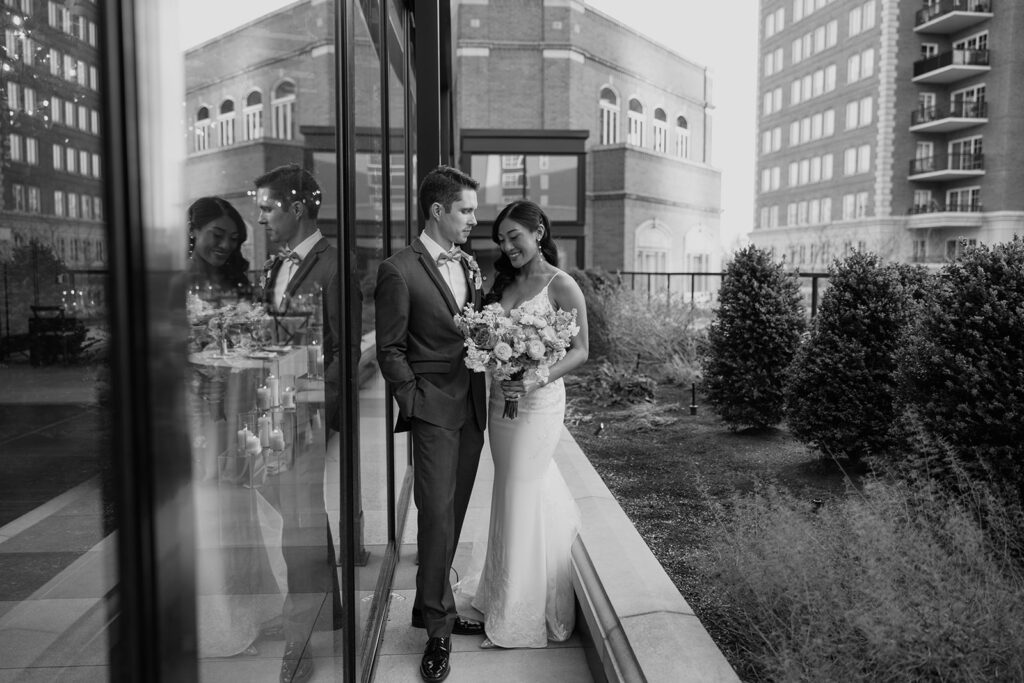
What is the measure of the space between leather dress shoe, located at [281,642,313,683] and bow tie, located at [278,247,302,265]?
997 mm

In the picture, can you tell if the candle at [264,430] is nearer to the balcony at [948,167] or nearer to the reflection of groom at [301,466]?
the reflection of groom at [301,466]

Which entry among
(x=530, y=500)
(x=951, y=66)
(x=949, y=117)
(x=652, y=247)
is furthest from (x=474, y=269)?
(x=949, y=117)

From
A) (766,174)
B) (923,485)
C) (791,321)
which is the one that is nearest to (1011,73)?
(766,174)

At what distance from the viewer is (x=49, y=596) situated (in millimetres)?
2695

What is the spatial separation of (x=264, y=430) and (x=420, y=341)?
5.09 ft

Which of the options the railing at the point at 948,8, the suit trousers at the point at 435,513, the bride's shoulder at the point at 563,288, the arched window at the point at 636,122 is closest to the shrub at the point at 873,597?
the suit trousers at the point at 435,513

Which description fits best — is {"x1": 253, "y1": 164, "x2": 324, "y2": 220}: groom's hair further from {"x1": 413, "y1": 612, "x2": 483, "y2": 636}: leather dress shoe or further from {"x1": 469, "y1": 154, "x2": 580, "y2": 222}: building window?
{"x1": 469, "y1": 154, "x2": 580, "y2": 222}: building window

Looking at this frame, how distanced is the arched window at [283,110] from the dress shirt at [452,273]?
150 centimetres

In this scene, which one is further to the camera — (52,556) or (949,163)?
(949,163)

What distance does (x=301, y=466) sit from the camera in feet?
7.77

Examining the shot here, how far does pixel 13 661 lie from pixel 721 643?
8.96ft

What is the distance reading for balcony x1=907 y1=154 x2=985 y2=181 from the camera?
2032 inches

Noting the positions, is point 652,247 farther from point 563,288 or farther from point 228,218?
point 228,218

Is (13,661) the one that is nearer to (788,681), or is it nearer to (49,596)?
(49,596)
